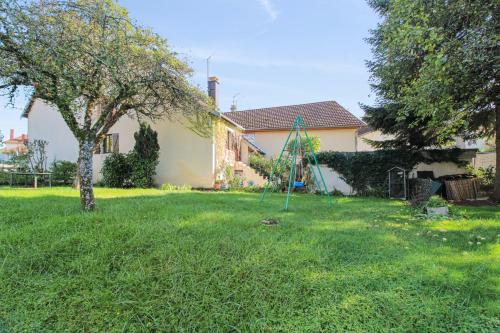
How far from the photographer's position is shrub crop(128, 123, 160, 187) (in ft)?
42.4

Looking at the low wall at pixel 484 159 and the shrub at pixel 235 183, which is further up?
the low wall at pixel 484 159

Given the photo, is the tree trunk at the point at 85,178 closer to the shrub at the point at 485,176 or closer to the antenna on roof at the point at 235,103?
the shrub at the point at 485,176

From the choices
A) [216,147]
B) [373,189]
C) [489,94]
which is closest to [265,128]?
[216,147]

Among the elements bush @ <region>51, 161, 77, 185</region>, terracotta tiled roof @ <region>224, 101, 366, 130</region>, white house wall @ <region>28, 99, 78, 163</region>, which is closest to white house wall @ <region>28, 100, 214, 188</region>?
bush @ <region>51, 161, 77, 185</region>

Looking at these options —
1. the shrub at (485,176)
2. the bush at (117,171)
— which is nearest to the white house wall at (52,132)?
the bush at (117,171)

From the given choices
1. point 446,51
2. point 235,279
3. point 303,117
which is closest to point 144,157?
point 235,279

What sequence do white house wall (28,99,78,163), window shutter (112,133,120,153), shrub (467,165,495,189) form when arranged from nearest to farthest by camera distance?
shrub (467,165,495,189) < window shutter (112,133,120,153) < white house wall (28,99,78,163)

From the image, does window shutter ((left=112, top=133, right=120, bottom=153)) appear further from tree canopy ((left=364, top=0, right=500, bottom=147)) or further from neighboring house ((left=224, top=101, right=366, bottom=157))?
tree canopy ((left=364, top=0, right=500, bottom=147))

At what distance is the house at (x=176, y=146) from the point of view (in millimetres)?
14055

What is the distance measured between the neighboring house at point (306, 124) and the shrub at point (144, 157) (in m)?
11.2

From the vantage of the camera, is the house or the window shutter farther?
the window shutter

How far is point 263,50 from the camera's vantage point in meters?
13.6

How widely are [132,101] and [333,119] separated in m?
16.6

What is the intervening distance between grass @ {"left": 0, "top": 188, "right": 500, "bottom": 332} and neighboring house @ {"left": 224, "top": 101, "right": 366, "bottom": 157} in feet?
55.3
